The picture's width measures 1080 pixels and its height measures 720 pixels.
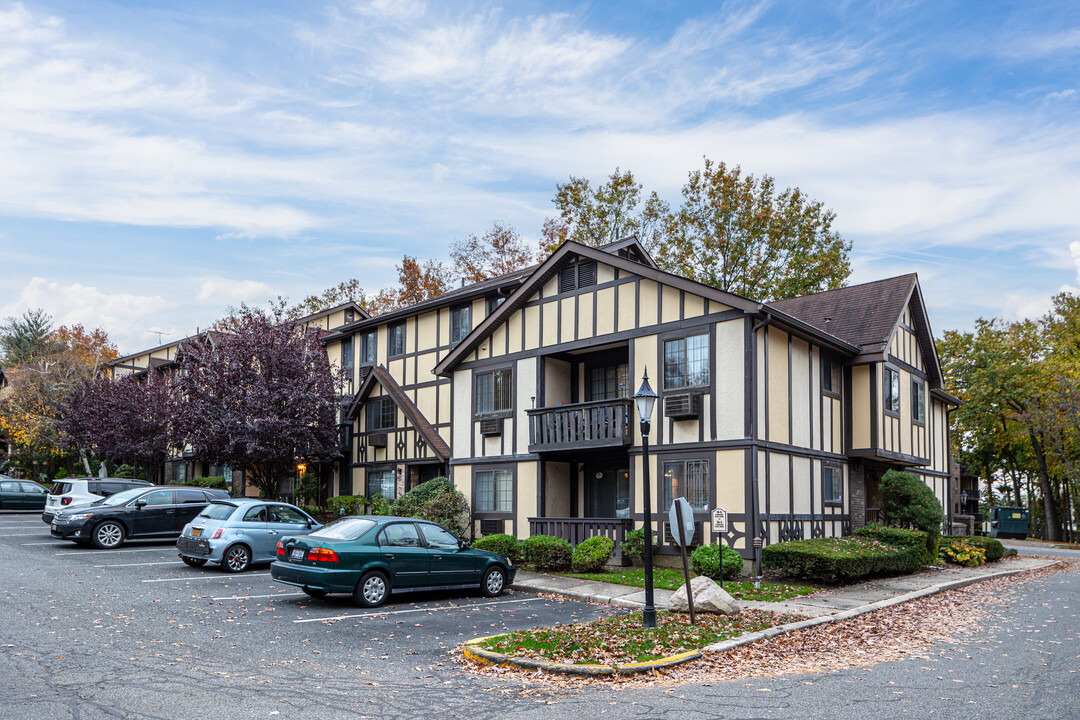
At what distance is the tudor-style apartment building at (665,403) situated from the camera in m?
19.2

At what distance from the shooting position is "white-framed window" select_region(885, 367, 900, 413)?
23641mm

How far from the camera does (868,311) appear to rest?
2491 centimetres

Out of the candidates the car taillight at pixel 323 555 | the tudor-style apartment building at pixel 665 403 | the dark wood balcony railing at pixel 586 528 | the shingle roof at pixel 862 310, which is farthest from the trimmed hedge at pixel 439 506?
the shingle roof at pixel 862 310

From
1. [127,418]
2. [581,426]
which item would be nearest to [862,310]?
[581,426]

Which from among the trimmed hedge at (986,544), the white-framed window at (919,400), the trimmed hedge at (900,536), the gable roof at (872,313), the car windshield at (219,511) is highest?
the gable roof at (872,313)

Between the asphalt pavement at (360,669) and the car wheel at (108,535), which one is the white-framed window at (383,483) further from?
the asphalt pavement at (360,669)

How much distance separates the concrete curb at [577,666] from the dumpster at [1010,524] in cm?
4564

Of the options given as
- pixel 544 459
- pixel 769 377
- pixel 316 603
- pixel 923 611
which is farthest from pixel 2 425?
pixel 923 611

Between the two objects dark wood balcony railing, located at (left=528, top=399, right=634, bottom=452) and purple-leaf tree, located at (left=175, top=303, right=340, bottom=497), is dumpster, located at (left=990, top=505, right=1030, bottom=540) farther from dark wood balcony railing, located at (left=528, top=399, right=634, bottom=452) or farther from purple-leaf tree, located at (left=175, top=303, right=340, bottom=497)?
purple-leaf tree, located at (left=175, top=303, right=340, bottom=497)

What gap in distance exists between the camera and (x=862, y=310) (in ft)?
82.4

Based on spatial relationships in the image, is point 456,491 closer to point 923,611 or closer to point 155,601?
point 155,601

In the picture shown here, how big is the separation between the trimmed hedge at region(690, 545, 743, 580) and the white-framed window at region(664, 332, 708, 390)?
399 centimetres

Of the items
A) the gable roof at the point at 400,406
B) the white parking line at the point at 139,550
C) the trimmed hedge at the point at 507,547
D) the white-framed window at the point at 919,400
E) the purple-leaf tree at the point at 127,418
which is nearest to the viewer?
the trimmed hedge at the point at 507,547

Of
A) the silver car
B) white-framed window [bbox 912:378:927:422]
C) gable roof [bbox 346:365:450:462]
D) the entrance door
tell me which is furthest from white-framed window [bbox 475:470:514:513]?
white-framed window [bbox 912:378:927:422]
